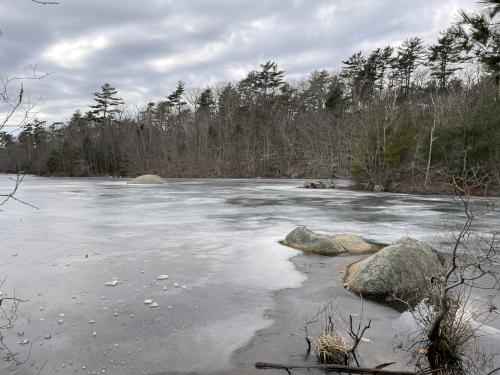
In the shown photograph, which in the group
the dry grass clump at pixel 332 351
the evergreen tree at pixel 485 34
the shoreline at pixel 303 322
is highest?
the evergreen tree at pixel 485 34

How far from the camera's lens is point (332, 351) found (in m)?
4.00

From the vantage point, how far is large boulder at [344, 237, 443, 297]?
618cm

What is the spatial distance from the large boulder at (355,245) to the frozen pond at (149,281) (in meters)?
1.08

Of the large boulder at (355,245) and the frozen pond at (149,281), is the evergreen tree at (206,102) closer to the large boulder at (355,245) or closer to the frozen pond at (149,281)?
the frozen pond at (149,281)

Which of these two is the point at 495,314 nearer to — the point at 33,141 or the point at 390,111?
the point at 390,111

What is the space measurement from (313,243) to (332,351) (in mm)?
5195

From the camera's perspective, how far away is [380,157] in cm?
2730

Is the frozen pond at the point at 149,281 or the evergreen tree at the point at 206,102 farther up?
the evergreen tree at the point at 206,102

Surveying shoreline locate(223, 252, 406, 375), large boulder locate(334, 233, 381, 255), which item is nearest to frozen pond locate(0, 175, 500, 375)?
shoreline locate(223, 252, 406, 375)

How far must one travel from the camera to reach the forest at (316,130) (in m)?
27.0

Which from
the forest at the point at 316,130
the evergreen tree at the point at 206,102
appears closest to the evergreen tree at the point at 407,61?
the forest at the point at 316,130

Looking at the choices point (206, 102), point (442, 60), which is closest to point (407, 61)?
point (442, 60)

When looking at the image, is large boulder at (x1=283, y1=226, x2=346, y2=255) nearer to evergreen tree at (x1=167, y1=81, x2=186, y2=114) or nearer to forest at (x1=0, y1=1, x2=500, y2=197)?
forest at (x1=0, y1=1, x2=500, y2=197)

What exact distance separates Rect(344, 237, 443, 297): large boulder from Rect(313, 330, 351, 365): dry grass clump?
211cm
